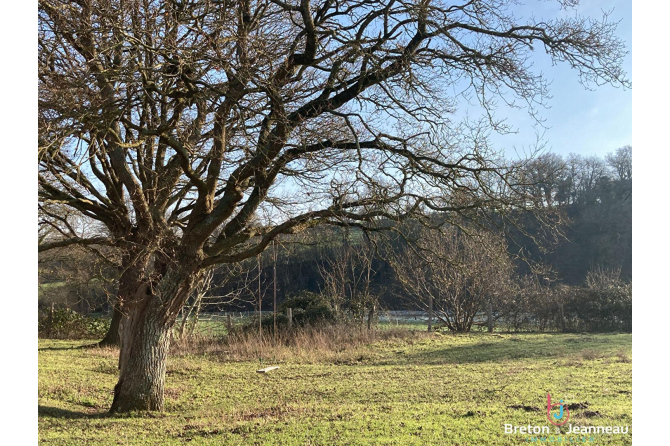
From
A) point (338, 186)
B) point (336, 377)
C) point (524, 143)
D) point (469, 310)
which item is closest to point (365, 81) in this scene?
point (338, 186)

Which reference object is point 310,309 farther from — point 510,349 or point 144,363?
point 144,363

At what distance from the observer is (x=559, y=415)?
5.39 metres

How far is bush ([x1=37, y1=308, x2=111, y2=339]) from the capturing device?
16312mm

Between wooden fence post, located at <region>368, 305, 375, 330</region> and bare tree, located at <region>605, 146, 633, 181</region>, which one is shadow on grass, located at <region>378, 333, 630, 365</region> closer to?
wooden fence post, located at <region>368, 305, 375, 330</region>

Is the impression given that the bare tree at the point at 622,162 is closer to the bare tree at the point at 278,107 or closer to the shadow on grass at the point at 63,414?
the bare tree at the point at 278,107

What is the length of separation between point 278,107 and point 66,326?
14.6m

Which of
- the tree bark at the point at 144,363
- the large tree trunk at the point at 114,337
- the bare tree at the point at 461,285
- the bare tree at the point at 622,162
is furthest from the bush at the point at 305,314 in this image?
the bare tree at the point at 622,162

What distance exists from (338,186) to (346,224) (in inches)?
22.8

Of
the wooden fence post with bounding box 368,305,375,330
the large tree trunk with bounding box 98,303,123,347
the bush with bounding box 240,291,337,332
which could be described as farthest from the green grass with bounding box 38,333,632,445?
the wooden fence post with bounding box 368,305,375,330

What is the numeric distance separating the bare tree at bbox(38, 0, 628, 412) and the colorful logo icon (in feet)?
7.60

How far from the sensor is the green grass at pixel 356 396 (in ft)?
16.6

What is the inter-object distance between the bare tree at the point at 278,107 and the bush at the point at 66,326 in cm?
1128

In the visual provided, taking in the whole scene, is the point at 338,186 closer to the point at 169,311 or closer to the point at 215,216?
the point at 215,216

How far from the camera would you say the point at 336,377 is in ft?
28.5
